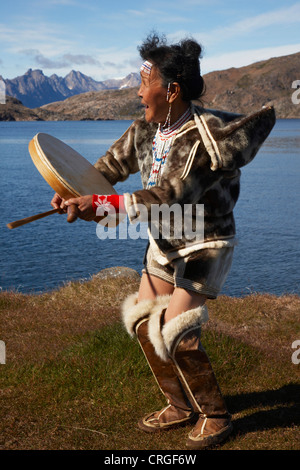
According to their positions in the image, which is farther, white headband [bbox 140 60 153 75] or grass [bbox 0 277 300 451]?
grass [bbox 0 277 300 451]

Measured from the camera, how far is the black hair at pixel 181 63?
13.8ft

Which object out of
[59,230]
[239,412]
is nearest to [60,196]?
[239,412]

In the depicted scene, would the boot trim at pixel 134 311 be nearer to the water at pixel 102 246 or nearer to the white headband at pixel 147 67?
the white headband at pixel 147 67

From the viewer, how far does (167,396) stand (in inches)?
196

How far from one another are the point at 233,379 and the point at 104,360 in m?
1.38

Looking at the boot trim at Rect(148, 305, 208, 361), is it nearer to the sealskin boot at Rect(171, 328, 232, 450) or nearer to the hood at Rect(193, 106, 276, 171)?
the sealskin boot at Rect(171, 328, 232, 450)

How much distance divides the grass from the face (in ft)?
8.86

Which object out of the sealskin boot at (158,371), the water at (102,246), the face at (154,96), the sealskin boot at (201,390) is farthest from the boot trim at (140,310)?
the water at (102,246)

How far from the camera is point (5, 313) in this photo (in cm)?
913

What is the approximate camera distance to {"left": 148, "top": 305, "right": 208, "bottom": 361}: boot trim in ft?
14.4

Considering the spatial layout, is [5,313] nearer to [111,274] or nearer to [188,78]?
[111,274]

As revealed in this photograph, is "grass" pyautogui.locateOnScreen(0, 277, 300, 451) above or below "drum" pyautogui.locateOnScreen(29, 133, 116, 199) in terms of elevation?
below

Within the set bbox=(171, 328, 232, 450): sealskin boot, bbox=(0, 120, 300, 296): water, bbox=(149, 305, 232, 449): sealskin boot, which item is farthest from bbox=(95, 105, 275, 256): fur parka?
bbox=(0, 120, 300, 296): water

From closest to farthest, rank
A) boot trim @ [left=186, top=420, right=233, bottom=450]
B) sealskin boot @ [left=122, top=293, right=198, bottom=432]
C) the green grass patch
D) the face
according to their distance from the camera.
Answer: the face, boot trim @ [left=186, top=420, right=233, bottom=450], sealskin boot @ [left=122, top=293, right=198, bottom=432], the green grass patch
